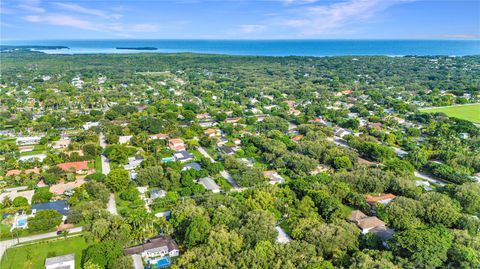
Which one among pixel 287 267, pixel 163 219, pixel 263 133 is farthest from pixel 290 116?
pixel 287 267

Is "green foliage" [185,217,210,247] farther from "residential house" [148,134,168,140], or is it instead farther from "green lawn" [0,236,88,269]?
"residential house" [148,134,168,140]

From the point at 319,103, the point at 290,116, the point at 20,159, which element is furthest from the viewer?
the point at 319,103

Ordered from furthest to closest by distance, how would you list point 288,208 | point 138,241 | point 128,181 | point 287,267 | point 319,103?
point 319,103
point 128,181
point 288,208
point 138,241
point 287,267

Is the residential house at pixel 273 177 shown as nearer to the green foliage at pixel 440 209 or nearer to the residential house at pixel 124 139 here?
the green foliage at pixel 440 209

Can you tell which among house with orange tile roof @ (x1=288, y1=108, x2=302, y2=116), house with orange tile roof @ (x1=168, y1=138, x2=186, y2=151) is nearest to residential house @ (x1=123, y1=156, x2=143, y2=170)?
house with orange tile roof @ (x1=168, y1=138, x2=186, y2=151)

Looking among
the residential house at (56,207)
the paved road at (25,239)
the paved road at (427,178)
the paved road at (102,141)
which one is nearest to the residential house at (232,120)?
the paved road at (102,141)

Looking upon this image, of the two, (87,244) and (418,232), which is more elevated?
(418,232)

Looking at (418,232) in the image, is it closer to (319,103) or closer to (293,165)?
(293,165)
